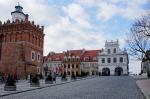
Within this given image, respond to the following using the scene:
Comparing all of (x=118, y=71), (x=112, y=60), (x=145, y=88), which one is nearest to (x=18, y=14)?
(x=145, y=88)

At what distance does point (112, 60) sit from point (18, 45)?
160 ft

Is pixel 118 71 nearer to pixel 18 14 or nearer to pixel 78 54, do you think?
pixel 78 54

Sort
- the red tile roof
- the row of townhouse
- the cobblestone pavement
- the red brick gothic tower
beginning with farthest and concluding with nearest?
the red tile roof → the row of townhouse → the red brick gothic tower → the cobblestone pavement

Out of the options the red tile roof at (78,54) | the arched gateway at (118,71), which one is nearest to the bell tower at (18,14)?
the arched gateway at (118,71)

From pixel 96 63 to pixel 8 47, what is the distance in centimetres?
5250

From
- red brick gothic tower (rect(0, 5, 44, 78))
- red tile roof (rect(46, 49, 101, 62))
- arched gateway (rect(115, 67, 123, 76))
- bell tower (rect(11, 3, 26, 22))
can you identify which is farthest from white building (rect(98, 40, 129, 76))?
bell tower (rect(11, 3, 26, 22))

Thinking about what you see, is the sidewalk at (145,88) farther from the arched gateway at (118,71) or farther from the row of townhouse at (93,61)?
the arched gateway at (118,71)

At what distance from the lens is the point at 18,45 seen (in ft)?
183

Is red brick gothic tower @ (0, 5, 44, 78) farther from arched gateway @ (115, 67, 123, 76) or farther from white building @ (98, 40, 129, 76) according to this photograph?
arched gateway @ (115, 67, 123, 76)

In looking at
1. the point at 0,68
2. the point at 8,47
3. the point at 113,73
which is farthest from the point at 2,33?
the point at 113,73

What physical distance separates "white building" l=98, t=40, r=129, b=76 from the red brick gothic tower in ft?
139

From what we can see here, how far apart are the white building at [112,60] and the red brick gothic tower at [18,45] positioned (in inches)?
1673

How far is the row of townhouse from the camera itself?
97438 mm

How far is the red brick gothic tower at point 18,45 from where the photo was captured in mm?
54688
